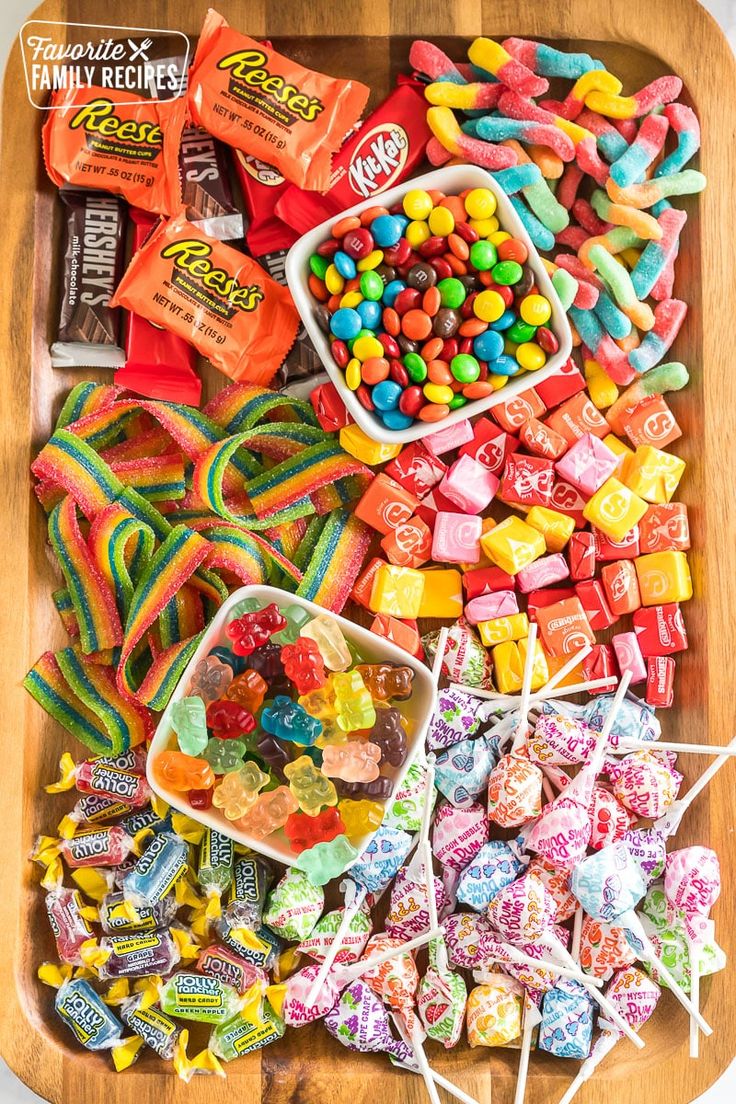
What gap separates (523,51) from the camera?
2.40 metres

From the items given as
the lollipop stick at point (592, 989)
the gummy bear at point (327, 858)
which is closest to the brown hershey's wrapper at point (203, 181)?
the gummy bear at point (327, 858)

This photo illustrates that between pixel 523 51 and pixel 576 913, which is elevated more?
pixel 523 51

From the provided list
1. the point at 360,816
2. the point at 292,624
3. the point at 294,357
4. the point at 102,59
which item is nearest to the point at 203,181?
the point at 102,59

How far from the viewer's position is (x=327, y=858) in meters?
2.19

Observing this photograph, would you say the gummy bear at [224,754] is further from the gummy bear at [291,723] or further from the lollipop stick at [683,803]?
the lollipop stick at [683,803]

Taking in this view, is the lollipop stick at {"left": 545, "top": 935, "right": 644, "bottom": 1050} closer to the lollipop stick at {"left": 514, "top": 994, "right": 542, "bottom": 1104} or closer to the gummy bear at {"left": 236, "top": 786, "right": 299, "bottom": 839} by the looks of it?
the lollipop stick at {"left": 514, "top": 994, "right": 542, "bottom": 1104}

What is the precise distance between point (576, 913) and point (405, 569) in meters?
0.88

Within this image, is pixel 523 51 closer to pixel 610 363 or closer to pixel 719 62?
pixel 719 62

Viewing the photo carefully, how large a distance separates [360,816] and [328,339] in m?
1.06

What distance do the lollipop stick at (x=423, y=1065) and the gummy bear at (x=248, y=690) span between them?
2.68 ft

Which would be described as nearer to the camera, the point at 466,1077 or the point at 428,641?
the point at 466,1077

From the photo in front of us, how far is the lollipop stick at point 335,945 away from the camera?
89.7 inches

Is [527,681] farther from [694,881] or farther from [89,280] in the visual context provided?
[89,280]

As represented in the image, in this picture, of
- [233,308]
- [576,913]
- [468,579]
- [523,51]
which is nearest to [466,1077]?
[576,913]
